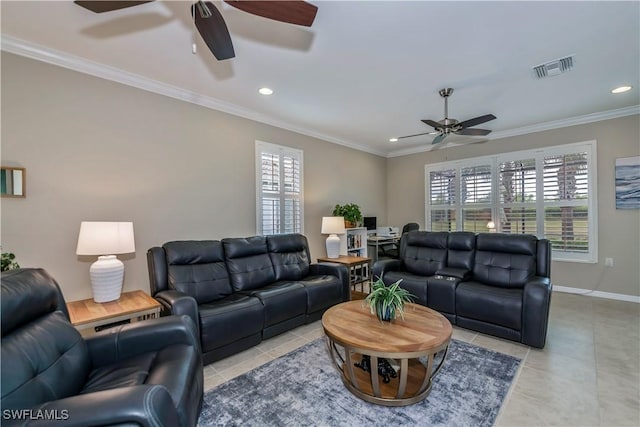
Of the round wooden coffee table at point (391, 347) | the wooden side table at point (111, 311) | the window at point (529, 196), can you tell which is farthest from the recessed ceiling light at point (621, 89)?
the wooden side table at point (111, 311)

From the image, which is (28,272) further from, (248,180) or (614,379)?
(614,379)

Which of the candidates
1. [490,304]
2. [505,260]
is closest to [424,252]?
[505,260]

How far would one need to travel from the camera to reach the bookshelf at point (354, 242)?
503cm

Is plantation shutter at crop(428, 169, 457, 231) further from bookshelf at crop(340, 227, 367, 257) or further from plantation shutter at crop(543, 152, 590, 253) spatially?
bookshelf at crop(340, 227, 367, 257)

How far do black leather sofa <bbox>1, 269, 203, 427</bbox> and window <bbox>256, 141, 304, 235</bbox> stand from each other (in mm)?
2471

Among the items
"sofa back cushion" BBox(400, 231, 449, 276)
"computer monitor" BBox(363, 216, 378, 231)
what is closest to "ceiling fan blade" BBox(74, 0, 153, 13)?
"sofa back cushion" BBox(400, 231, 449, 276)

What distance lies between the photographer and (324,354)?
265cm

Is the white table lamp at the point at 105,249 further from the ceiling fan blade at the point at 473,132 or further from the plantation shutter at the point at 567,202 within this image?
the plantation shutter at the point at 567,202

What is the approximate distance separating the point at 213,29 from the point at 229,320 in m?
2.19

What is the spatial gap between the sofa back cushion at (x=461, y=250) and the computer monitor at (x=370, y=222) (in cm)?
217

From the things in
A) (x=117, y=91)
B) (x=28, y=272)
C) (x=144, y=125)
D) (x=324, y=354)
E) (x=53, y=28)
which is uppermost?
(x=53, y=28)

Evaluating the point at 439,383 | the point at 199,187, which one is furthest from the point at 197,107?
the point at 439,383

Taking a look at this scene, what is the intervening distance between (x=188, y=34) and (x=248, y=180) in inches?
77.9

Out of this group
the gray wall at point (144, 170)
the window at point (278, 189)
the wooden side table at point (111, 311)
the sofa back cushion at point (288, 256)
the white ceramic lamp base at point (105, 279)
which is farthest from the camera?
the window at point (278, 189)
